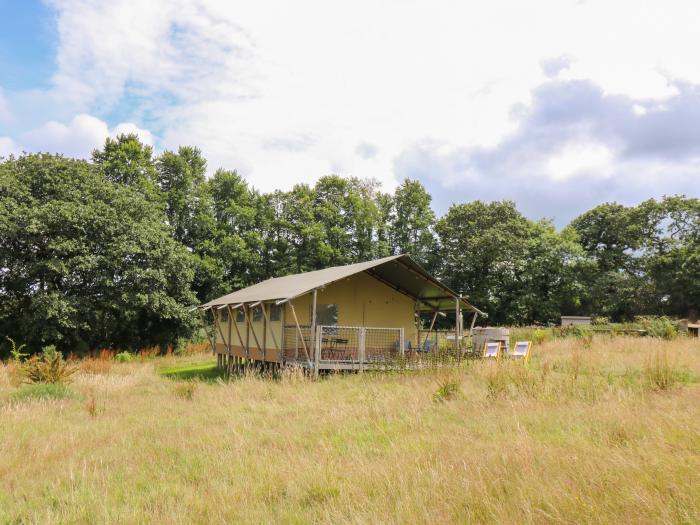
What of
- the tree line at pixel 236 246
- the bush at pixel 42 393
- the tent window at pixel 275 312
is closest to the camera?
the bush at pixel 42 393

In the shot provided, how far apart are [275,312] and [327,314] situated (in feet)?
6.28

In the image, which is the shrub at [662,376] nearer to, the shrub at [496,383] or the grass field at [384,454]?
the grass field at [384,454]

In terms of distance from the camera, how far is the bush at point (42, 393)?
1279cm

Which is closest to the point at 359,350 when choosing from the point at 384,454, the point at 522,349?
the point at 522,349

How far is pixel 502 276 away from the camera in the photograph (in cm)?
4119

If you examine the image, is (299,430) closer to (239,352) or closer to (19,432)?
(19,432)

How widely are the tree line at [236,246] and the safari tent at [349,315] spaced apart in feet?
30.7

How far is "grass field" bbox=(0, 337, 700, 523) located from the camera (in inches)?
171

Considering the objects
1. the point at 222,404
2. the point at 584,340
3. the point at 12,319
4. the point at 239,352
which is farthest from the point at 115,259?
the point at 584,340

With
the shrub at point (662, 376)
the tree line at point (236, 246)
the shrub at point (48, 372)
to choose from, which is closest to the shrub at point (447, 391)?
the shrub at point (662, 376)

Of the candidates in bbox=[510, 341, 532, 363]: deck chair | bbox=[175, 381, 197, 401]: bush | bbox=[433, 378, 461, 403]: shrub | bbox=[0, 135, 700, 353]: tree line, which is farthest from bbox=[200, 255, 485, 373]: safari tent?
bbox=[0, 135, 700, 353]: tree line

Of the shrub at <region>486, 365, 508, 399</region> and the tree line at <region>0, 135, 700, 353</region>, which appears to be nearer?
the shrub at <region>486, 365, 508, 399</region>

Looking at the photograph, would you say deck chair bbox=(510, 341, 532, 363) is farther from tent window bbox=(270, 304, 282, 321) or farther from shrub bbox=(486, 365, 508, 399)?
tent window bbox=(270, 304, 282, 321)

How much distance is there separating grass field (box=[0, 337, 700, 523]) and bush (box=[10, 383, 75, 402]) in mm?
1017
